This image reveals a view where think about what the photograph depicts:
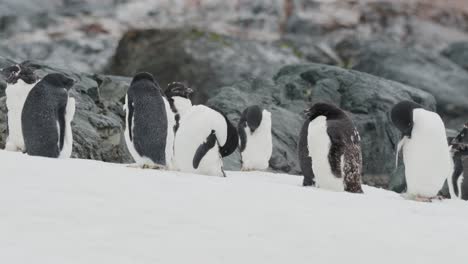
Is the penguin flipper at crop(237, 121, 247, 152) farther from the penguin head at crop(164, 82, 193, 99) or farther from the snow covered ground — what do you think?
the snow covered ground

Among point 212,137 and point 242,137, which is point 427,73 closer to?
point 242,137

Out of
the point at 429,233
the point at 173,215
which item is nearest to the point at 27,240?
the point at 173,215

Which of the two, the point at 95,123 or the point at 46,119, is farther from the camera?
the point at 95,123

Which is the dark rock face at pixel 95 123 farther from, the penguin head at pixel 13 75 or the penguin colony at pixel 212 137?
the penguin colony at pixel 212 137

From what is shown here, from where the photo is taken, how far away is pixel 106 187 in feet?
15.4

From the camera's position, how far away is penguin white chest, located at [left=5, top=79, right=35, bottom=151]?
8.41m

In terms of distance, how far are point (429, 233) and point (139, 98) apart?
357 cm

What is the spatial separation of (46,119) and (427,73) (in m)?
16.2

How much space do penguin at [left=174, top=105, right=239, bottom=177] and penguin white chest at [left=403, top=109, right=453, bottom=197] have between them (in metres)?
1.77

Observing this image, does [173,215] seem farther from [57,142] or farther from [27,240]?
[57,142]

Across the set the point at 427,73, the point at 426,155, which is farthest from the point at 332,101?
the point at 426,155

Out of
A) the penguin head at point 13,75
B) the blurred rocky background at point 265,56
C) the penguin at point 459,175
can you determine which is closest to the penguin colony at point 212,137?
the penguin head at point 13,75

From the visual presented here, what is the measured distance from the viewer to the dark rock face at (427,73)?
21125mm

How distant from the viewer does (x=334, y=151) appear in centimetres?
715
